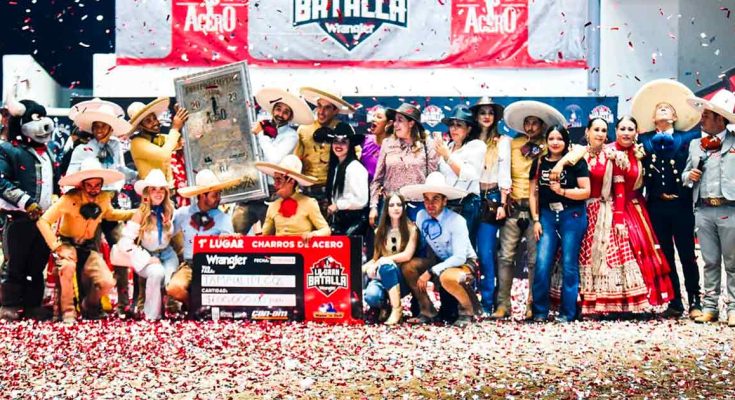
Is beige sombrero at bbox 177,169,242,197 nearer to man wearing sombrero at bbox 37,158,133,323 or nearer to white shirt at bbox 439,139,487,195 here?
man wearing sombrero at bbox 37,158,133,323

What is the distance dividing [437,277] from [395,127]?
140 centimetres

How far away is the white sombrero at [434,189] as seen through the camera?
9195 millimetres

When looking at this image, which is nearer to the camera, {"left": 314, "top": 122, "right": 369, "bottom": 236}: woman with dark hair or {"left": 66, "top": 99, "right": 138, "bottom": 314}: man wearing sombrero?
{"left": 314, "top": 122, "right": 369, "bottom": 236}: woman with dark hair

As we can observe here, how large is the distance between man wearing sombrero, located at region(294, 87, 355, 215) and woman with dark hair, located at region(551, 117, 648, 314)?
7.13ft

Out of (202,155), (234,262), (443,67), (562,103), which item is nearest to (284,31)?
(443,67)

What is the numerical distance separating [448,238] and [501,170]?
0.85 metres

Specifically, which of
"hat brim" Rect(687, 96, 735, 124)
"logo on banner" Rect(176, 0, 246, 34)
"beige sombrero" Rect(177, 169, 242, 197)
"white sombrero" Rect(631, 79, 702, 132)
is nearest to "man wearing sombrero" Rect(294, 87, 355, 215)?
"beige sombrero" Rect(177, 169, 242, 197)

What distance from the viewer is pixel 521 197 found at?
9672 millimetres

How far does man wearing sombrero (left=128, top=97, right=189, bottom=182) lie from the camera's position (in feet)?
33.2

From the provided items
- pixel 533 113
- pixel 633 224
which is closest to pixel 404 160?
pixel 533 113

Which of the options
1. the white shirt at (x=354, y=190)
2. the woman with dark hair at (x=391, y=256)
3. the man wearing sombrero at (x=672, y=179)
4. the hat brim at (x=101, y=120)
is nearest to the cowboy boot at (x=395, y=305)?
the woman with dark hair at (x=391, y=256)

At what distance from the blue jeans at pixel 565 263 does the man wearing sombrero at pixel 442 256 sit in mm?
528

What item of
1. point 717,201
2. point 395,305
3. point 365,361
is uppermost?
point 717,201

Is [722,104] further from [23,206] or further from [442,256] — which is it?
[23,206]
